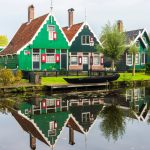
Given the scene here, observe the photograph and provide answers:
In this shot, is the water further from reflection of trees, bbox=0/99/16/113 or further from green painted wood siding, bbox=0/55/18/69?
green painted wood siding, bbox=0/55/18/69

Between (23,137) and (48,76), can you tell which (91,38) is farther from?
(23,137)

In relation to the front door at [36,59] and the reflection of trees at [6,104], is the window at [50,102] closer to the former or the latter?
the reflection of trees at [6,104]

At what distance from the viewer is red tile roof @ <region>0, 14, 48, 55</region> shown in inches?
1668

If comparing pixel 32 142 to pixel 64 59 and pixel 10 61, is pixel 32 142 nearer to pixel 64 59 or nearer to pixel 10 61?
pixel 64 59

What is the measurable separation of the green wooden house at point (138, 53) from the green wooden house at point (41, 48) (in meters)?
12.3

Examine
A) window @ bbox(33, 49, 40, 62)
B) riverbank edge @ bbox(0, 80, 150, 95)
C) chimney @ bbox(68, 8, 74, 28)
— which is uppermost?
chimney @ bbox(68, 8, 74, 28)

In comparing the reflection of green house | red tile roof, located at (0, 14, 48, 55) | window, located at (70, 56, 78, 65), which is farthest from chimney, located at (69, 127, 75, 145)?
the reflection of green house

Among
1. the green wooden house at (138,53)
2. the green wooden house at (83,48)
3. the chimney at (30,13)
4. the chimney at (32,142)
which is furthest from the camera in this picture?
the green wooden house at (138,53)

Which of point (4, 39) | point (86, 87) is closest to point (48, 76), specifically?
point (86, 87)

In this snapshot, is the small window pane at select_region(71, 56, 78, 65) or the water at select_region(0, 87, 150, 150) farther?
the small window pane at select_region(71, 56, 78, 65)

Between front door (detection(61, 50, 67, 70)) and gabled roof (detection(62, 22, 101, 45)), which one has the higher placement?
gabled roof (detection(62, 22, 101, 45))

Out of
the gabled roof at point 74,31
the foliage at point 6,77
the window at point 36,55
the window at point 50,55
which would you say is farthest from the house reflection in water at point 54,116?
the gabled roof at point 74,31

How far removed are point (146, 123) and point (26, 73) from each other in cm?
2039

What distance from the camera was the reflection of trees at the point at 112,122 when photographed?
15.0 m
